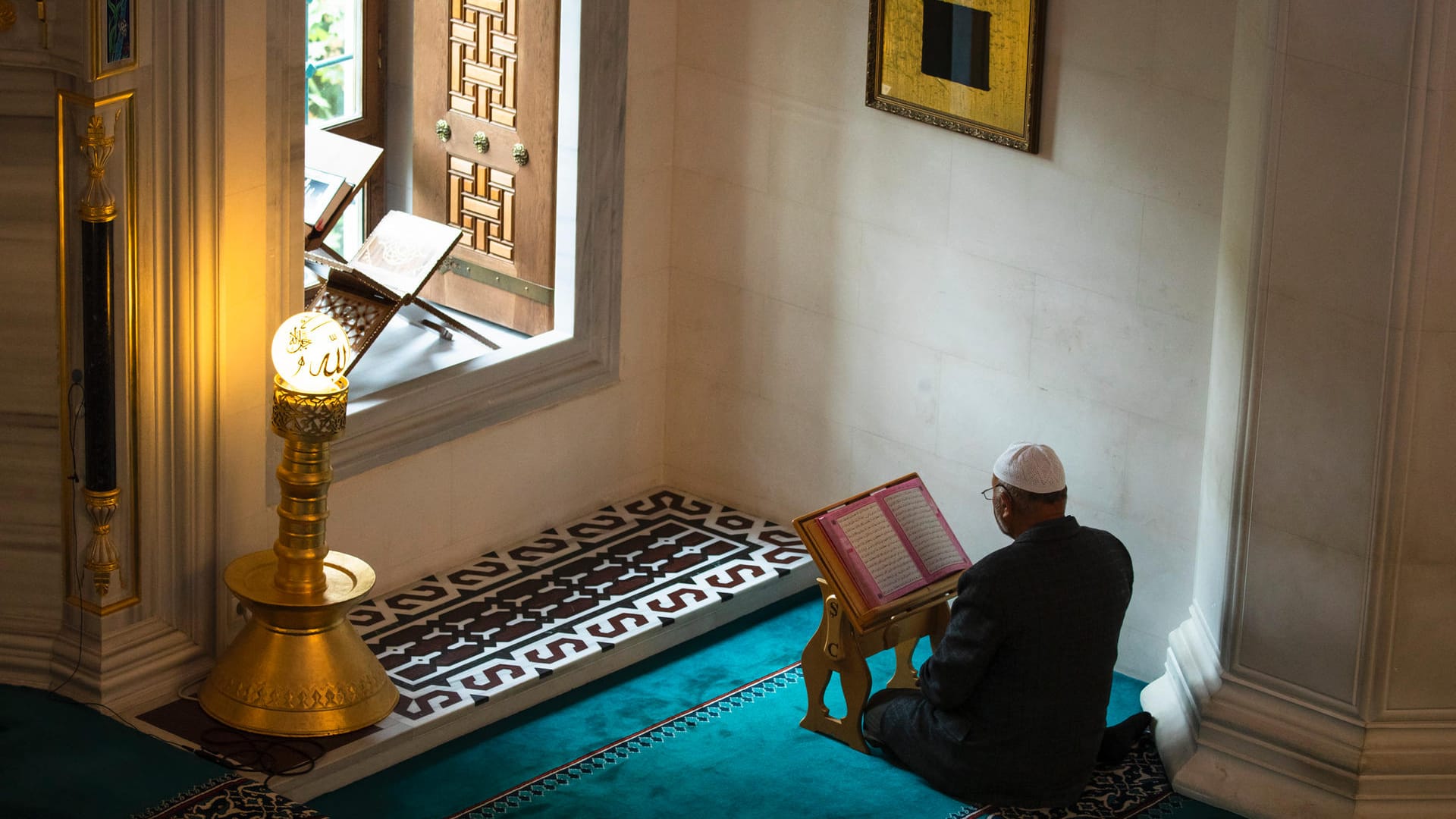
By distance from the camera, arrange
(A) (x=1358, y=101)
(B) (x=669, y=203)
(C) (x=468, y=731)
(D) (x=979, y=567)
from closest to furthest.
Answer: (A) (x=1358, y=101), (D) (x=979, y=567), (C) (x=468, y=731), (B) (x=669, y=203)

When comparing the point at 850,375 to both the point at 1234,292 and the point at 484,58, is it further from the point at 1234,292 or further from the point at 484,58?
the point at 484,58

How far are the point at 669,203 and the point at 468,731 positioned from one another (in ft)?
8.38

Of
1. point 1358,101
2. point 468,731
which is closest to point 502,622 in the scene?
point 468,731

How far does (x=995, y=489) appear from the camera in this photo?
20.6 ft

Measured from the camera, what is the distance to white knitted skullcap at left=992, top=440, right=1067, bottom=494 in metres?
6.16

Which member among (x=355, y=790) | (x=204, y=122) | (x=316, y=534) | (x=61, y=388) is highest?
(x=204, y=122)

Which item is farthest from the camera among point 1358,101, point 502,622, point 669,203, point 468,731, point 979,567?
point 669,203

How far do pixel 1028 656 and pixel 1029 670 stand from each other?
51mm

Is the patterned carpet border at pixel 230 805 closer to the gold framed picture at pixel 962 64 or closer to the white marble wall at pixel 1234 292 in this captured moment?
the white marble wall at pixel 1234 292

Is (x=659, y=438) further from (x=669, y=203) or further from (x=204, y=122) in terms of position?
(x=204, y=122)

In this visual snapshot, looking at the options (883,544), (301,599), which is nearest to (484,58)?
(301,599)

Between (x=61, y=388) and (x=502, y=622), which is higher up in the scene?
(x=61, y=388)

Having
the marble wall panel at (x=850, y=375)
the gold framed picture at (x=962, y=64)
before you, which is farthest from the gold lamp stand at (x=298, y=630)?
the gold framed picture at (x=962, y=64)

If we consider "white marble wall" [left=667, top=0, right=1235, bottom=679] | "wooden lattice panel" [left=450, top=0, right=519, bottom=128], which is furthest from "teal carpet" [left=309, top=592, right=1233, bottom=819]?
"wooden lattice panel" [left=450, top=0, right=519, bottom=128]
